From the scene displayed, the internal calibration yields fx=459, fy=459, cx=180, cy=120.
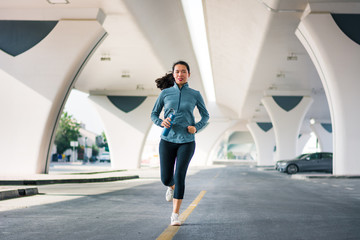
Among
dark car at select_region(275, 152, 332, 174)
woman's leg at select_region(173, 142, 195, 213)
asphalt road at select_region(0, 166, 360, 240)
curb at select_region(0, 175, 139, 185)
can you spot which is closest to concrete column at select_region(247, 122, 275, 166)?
dark car at select_region(275, 152, 332, 174)

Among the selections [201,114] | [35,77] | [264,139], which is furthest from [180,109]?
[264,139]

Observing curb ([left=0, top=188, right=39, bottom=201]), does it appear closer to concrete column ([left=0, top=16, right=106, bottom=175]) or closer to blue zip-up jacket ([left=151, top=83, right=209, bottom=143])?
blue zip-up jacket ([left=151, top=83, right=209, bottom=143])

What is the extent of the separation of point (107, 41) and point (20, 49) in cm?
576

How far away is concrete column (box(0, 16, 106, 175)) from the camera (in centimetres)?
1823

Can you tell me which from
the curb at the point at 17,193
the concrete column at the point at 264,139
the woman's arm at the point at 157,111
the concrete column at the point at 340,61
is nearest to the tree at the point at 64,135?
the concrete column at the point at 264,139

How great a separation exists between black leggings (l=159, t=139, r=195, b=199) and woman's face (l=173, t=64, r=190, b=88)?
2.57ft

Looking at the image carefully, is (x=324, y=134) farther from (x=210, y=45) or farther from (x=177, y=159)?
(x=177, y=159)

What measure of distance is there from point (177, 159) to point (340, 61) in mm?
14418

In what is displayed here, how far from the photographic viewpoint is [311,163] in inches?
1055

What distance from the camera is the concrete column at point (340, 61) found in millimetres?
17875

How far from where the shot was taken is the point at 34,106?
18.7 m

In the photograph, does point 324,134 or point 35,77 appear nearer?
point 35,77

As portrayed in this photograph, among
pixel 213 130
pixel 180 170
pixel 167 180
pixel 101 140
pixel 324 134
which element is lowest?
pixel 167 180

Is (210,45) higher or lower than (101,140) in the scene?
higher
